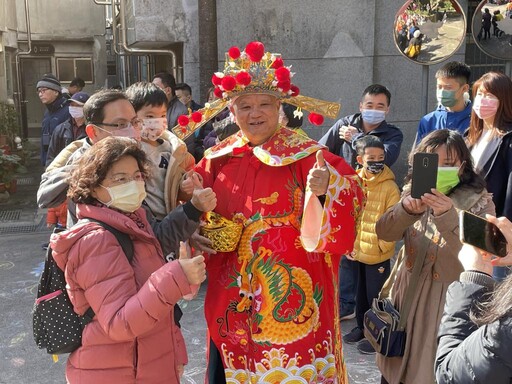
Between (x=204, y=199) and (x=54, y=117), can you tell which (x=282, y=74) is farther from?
(x=54, y=117)

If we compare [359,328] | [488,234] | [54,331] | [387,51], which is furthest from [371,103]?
[387,51]

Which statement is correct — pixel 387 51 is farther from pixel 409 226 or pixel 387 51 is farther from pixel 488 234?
pixel 488 234

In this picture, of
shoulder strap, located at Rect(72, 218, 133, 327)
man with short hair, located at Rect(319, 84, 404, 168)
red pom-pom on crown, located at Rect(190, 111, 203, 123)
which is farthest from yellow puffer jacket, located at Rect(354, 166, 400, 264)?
shoulder strap, located at Rect(72, 218, 133, 327)

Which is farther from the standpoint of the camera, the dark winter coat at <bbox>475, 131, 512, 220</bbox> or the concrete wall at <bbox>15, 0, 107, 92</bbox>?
the concrete wall at <bbox>15, 0, 107, 92</bbox>

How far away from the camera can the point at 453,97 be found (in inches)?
173

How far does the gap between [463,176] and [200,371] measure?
6.90ft

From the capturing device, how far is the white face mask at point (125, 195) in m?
2.11

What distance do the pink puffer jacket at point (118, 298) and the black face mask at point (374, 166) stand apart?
1.98 m

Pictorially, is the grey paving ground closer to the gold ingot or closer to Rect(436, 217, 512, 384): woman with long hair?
the gold ingot

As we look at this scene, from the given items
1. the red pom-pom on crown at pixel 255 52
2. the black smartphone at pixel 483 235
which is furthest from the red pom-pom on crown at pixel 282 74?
the black smartphone at pixel 483 235

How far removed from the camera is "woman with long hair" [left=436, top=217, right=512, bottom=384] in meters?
1.43

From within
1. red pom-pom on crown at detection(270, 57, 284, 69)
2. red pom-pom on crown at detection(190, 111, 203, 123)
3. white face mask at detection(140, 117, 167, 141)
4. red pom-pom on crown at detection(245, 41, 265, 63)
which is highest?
red pom-pom on crown at detection(245, 41, 265, 63)

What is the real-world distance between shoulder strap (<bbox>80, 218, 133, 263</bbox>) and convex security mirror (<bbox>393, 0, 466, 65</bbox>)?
3681 millimetres

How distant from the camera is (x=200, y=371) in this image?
373 centimetres
